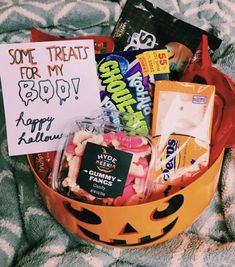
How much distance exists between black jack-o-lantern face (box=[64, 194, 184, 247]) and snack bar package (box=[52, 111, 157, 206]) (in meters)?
0.03

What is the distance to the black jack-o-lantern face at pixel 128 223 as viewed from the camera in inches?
30.3

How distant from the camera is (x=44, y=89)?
2.96 ft

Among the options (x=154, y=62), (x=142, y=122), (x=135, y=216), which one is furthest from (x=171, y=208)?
(x=154, y=62)

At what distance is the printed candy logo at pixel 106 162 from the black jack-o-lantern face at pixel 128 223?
0.22 feet

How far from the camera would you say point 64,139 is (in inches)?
34.2

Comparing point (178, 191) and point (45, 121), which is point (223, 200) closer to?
point (178, 191)

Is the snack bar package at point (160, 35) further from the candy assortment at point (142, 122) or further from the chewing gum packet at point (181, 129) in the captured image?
the chewing gum packet at point (181, 129)

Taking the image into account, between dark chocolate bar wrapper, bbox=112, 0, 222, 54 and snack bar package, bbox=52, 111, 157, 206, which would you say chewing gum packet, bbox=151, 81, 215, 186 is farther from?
dark chocolate bar wrapper, bbox=112, 0, 222, 54

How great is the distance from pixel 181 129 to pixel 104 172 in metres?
0.17

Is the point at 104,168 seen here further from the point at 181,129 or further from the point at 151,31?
the point at 151,31

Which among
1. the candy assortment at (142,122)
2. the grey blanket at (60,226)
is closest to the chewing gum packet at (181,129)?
the candy assortment at (142,122)

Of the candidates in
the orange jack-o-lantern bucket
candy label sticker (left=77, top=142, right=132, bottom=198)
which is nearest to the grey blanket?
the orange jack-o-lantern bucket

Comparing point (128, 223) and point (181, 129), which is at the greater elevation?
point (181, 129)

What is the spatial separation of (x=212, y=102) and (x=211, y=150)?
0.09 metres
